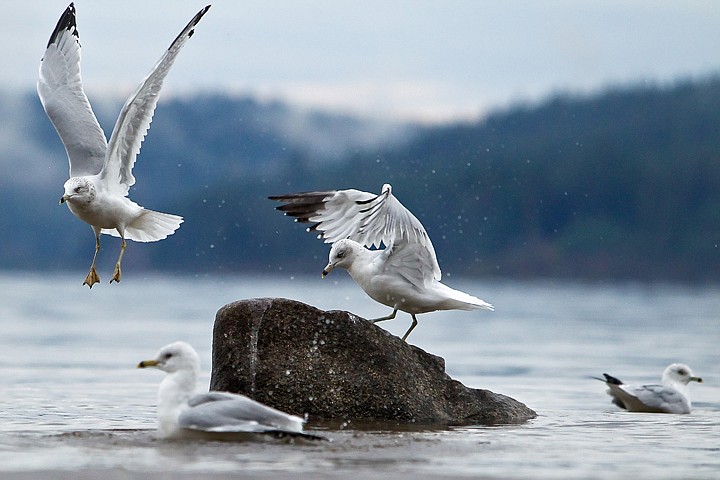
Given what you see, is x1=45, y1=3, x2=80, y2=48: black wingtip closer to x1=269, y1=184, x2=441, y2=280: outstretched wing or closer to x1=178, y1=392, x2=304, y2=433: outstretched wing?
x1=269, y1=184, x2=441, y2=280: outstretched wing

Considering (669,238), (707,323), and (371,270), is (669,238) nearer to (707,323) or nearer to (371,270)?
(707,323)

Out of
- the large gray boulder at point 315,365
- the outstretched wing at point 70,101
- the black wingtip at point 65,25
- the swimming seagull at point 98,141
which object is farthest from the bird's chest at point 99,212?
the black wingtip at point 65,25

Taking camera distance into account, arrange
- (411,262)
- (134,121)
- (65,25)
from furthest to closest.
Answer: (65,25) → (134,121) → (411,262)

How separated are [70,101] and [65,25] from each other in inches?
52.4

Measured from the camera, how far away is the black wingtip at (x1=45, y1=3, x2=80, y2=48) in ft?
→ 48.4

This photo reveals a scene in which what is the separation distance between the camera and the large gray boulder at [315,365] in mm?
10680

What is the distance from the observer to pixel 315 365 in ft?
35.3

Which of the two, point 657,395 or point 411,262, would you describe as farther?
Result: point 657,395

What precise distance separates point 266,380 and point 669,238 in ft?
287

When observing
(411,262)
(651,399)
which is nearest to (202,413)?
(411,262)

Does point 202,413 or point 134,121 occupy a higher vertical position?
point 134,121

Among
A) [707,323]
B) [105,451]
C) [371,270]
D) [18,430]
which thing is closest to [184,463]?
[105,451]

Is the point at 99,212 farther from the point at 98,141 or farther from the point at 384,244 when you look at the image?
the point at 384,244

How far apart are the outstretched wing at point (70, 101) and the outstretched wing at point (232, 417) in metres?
5.34
